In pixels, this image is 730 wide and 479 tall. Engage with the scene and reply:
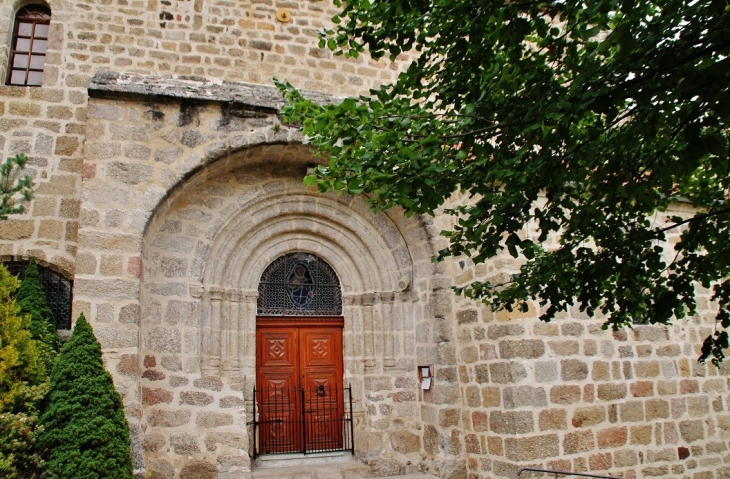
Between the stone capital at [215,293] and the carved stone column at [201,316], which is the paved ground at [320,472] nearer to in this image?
the carved stone column at [201,316]

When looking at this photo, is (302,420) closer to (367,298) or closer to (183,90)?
(367,298)

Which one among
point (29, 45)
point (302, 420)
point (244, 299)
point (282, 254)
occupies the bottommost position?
A: point (302, 420)

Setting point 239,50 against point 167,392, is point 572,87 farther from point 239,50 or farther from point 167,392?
point 239,50

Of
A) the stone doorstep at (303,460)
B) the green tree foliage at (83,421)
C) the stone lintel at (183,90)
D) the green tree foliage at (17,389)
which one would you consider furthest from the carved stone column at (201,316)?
the stone lintel at (183,90)

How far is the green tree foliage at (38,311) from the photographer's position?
205 inches

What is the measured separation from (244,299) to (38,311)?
2.07 meters

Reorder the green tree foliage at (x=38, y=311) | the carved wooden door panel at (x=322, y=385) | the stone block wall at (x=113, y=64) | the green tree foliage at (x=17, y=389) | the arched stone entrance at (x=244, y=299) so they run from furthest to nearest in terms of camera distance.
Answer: the carved wooden door panel at (x=322, y=385), the stone block wall at (x=113, y=64), the arched stone entrance at (x=244, y=299), the green tree foliage at (x=38, y=311), the green tree foliage at (x=17, y=389)

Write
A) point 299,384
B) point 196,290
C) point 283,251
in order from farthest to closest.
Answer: point 283,251 < point 299,384 < point 196,290

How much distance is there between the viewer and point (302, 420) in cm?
661

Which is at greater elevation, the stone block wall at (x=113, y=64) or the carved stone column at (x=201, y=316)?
the stone block wall at (x=113, y=64)

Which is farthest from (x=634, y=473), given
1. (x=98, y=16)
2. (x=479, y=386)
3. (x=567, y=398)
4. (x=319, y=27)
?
(x=98, y=16)

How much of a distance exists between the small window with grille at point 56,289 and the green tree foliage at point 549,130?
370cm

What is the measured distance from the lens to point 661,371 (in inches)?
255

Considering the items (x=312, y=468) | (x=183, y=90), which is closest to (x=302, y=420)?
(x=312, y=468)
